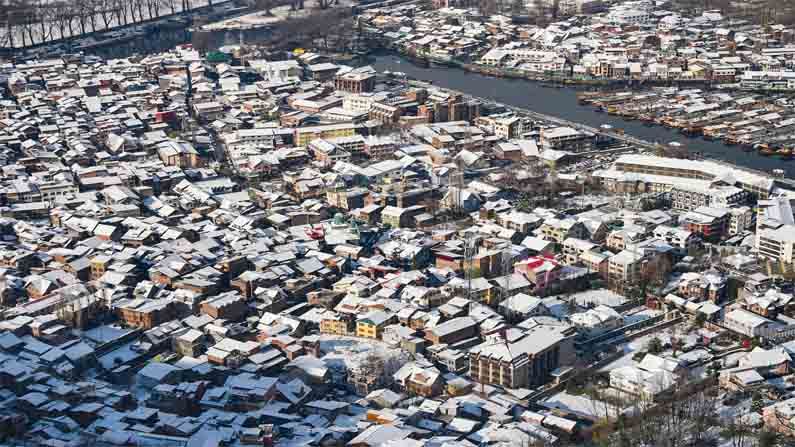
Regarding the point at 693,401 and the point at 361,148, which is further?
the point at 361,148

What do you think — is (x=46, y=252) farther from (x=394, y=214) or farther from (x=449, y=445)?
(x=449, y=445)

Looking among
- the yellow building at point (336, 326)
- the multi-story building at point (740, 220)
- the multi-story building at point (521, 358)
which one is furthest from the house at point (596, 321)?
the multi-story building at point (740, 220)

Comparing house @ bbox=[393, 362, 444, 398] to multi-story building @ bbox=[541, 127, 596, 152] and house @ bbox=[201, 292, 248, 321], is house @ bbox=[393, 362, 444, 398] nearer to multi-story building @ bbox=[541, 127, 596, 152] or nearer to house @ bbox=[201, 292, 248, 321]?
house @ bbox=[201, 292, 248, 321]

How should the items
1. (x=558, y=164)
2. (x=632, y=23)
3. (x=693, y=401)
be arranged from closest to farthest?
(x=693, y=401) → (x=558, y=164) → (x=632, y=23)

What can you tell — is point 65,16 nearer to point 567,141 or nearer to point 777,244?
point 567,141

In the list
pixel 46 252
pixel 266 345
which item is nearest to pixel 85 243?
pixel 46 252

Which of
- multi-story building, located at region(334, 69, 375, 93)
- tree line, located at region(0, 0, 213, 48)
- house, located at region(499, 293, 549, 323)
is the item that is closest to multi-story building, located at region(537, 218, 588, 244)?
house, located at region(499, 293, 549, 323)
